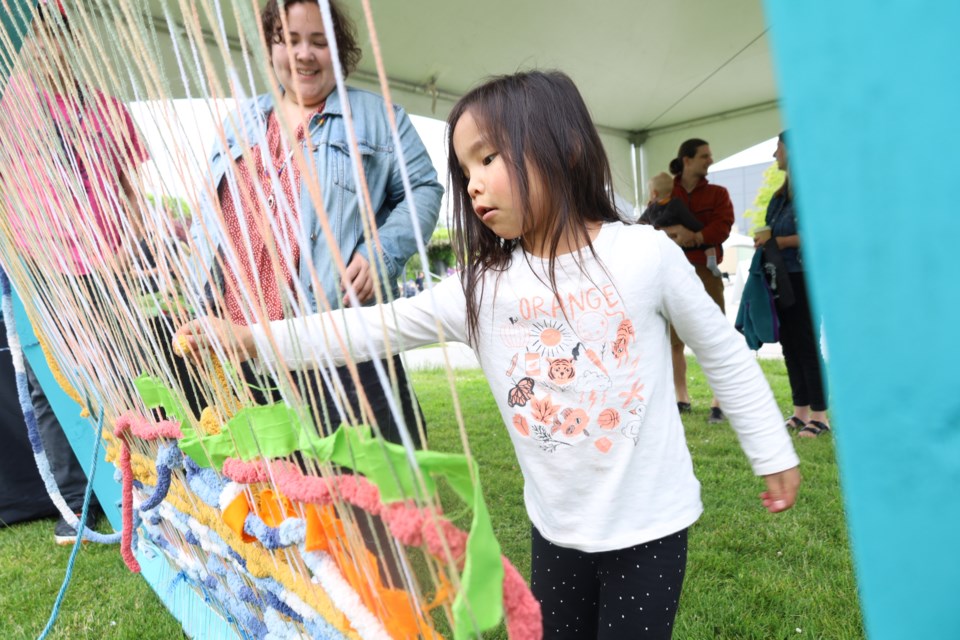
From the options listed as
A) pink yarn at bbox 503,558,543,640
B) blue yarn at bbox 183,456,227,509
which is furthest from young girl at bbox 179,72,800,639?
pink yarn at bbox 503,558,543,640

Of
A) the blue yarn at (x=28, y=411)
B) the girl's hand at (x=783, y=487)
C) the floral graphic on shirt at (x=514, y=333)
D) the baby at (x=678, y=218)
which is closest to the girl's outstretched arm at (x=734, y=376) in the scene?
the girl's hand at (x=783, y=487)

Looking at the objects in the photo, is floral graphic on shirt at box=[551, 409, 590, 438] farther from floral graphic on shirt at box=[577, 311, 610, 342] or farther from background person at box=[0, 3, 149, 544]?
background person at box=[0, 3, 149, 544]

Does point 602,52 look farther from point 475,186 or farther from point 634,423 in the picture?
point 634,423

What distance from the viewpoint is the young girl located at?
0.96m

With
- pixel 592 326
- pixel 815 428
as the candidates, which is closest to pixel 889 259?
pixel 592 326

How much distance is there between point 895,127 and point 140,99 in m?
0.86

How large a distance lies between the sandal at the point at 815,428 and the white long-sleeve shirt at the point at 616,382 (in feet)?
8.23

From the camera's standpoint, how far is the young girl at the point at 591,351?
37.9 inches

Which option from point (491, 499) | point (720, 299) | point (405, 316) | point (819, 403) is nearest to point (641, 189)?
point (720, 299)

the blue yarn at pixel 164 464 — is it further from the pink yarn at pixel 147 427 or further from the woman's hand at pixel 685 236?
the woman's hand at pixel 685 236

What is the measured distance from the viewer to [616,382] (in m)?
0.96

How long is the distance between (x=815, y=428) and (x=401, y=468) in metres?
3.16

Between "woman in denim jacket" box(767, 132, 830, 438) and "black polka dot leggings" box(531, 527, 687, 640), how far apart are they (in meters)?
2.41

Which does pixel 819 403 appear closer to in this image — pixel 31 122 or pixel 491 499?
pixel 491 499
